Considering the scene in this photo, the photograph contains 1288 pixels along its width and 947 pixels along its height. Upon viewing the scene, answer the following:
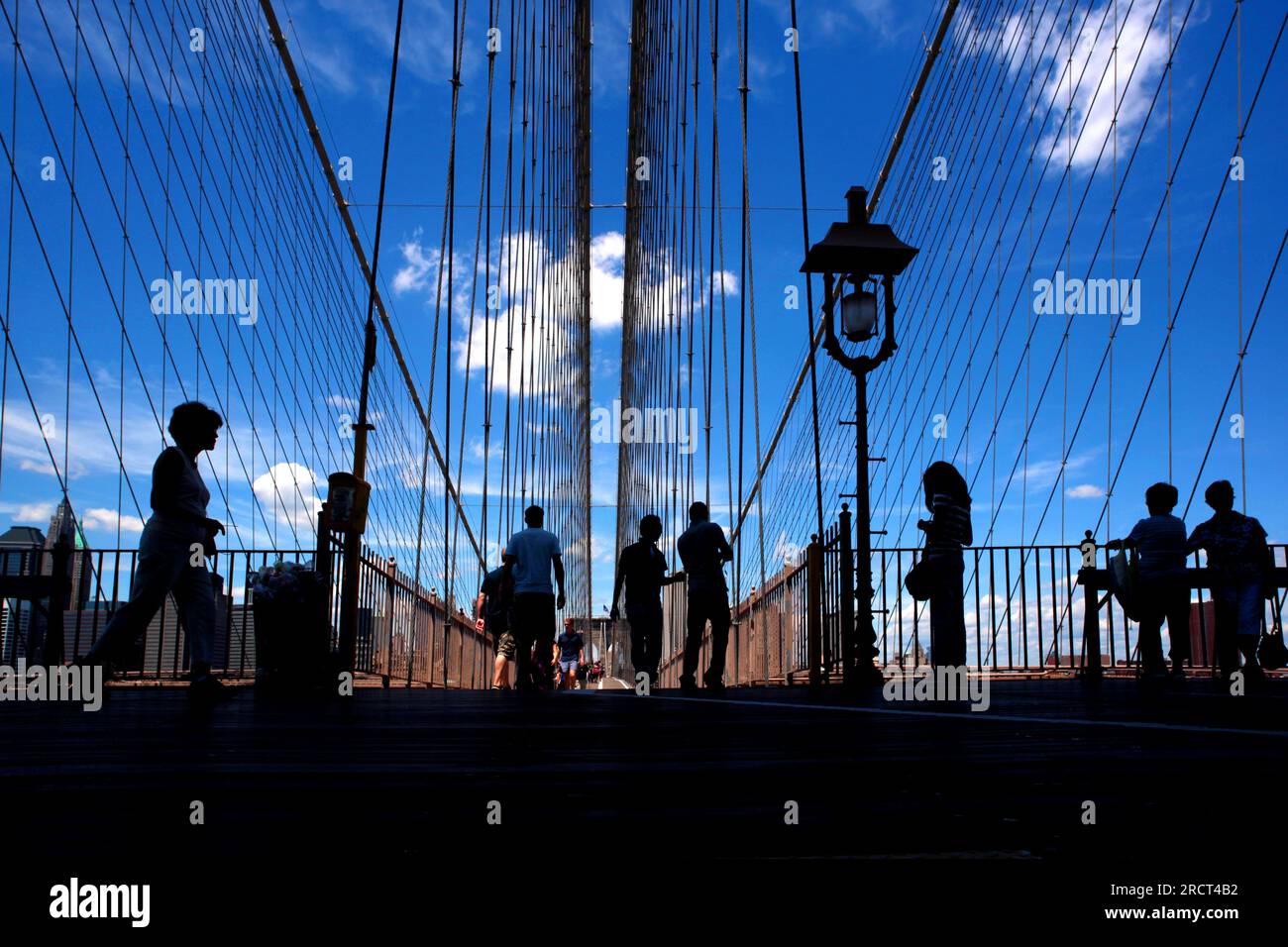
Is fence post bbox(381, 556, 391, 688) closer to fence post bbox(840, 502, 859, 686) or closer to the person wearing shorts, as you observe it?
fence post bbox(840, 502, 859, 686)

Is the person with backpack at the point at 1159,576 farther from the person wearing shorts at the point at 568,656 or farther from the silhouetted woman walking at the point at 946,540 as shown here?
the person wearing shorts at the point at 568,656

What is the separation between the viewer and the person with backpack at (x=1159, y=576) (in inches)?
225

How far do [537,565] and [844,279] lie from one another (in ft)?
7.78

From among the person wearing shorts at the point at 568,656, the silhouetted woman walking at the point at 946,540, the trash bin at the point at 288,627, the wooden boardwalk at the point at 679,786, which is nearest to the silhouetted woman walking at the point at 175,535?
the trash bin at the point at 288,627

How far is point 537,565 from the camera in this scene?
646 centimetres

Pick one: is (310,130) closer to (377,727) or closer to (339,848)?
(377,727)

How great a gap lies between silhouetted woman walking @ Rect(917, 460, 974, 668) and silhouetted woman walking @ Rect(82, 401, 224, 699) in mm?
3162

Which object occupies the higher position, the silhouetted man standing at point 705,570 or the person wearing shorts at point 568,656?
the silhouetted man standing at point 705,570

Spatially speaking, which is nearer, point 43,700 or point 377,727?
point 377,727

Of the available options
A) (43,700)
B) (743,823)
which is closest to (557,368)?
(43,700)

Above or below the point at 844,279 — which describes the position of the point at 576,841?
below

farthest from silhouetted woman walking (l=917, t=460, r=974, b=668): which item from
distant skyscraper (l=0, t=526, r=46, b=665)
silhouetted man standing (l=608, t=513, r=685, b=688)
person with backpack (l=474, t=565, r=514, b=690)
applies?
distant skyscraper (l=0, t=526, r=46, b=665)

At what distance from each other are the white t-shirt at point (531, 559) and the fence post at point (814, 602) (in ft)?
5.29

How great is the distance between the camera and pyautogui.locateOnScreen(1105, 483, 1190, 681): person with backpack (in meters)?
5.72
